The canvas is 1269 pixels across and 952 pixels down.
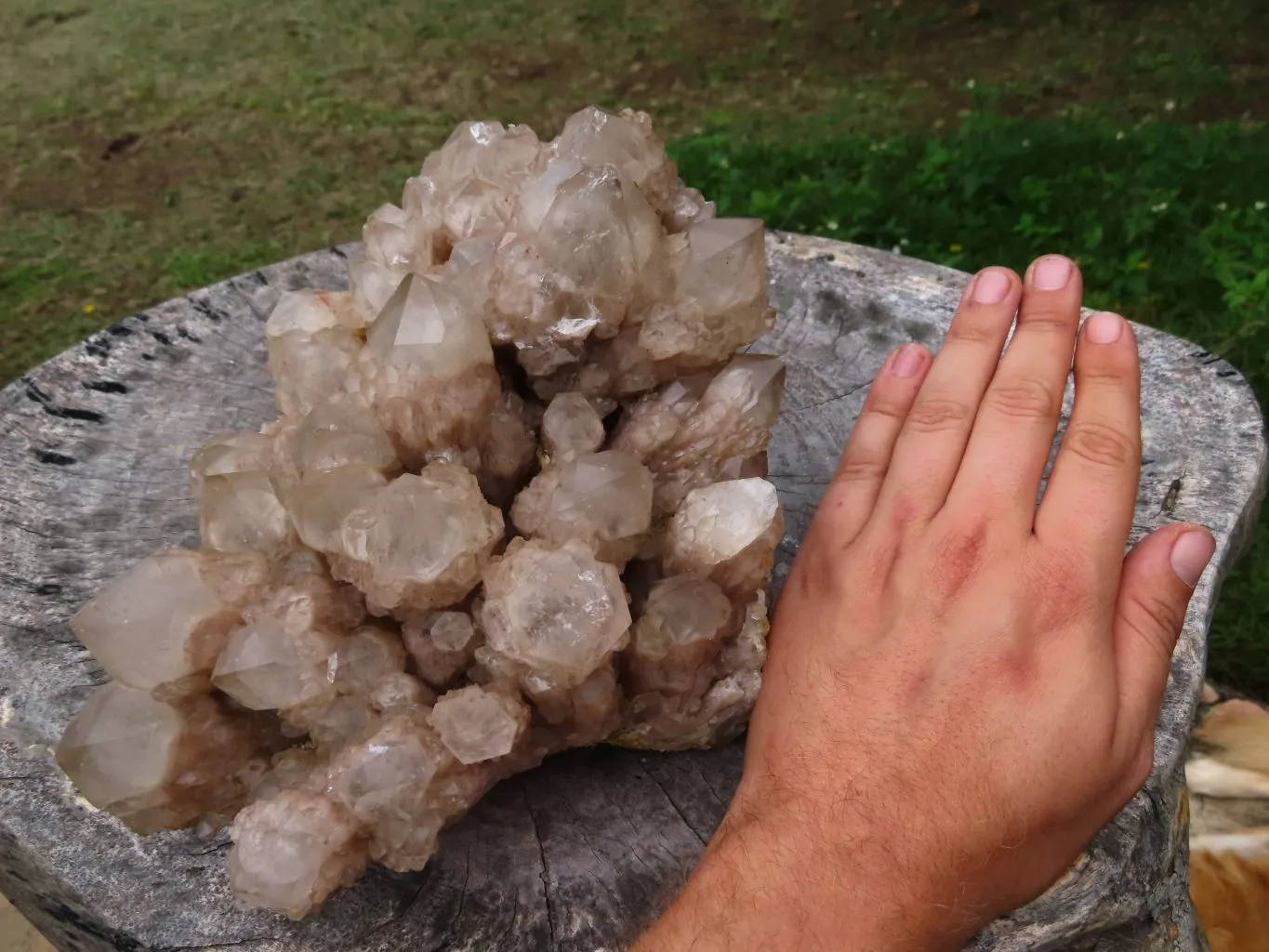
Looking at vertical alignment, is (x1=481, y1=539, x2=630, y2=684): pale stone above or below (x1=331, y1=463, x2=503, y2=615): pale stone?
below

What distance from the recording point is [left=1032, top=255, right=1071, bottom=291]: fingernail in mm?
1188

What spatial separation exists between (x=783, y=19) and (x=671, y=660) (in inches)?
173

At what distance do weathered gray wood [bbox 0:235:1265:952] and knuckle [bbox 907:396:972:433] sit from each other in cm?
24

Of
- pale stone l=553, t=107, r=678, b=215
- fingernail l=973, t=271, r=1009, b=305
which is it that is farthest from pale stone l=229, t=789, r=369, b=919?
fingernail l=973, t=271, r=1009, b=305

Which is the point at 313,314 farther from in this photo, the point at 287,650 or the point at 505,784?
the point at 505,784

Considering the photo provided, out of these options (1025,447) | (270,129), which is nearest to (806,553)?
(1025,447)

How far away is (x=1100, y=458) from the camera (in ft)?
3.47

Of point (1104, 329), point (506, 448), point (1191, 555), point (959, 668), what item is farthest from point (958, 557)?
point (506, 448)

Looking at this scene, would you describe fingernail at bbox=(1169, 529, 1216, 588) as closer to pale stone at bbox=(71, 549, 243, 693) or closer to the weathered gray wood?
the weathered gray wood

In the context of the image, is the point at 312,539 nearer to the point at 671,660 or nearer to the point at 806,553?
the point at 671,660

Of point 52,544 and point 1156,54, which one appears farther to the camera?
point 1156,54

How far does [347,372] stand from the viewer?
1.02m

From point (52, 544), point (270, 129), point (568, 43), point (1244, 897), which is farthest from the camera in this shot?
point (568, 43)

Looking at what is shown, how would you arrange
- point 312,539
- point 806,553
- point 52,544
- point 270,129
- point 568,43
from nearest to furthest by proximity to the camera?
point 312,539
point 806,553
point 52,544
point 270,129
point 568,43
